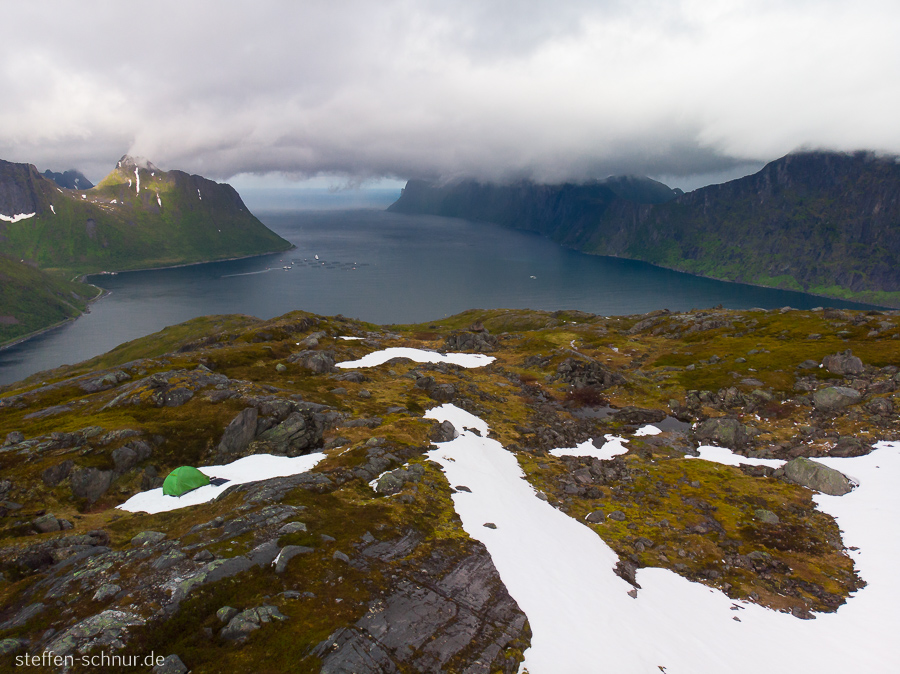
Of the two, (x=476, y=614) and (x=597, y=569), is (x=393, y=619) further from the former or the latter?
(x=597, y=569)

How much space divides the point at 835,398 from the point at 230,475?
74.7m

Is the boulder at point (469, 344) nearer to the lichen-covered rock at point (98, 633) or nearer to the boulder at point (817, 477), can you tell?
the boulder at point (817, 477)

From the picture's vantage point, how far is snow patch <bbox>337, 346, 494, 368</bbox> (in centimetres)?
7818

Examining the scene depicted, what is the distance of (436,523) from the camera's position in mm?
27766

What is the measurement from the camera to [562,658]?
19969 millimetres

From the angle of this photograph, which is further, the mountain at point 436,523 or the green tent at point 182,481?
the green tent at point 182,481

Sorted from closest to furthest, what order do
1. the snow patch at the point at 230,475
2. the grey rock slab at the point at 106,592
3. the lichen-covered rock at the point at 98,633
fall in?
the lichen-covered rock at the point at 98,633 < the grey rock slab at the point at 106,592 < the snow patch at the point at 230,475

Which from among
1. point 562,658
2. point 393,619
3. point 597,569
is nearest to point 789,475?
point 597,569

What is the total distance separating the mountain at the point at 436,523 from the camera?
1822 centimetres

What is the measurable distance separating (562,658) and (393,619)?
8.25 metres

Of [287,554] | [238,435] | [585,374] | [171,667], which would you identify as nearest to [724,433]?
[585,374]

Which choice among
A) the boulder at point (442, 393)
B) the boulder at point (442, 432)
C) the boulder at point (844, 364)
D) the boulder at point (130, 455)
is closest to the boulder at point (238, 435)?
the boulder at point (130, 455)

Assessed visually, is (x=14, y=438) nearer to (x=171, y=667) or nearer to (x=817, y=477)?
(x=171, y=667)

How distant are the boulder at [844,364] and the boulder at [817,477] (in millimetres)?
36106
